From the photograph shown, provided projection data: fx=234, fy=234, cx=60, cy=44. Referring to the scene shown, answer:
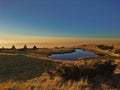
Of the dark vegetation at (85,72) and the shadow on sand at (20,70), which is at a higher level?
the dark vegetation at (85,72)

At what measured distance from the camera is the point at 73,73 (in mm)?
16609

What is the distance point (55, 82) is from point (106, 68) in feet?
14.9

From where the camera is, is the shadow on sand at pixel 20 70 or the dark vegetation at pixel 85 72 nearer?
the dark vegetation at pixel 85 72

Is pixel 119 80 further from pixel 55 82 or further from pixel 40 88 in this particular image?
pixel 40 88

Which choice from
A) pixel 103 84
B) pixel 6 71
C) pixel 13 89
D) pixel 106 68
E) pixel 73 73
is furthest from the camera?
pixel 6 71

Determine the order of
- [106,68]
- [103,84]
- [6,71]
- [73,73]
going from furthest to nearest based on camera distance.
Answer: [6,71], [106,68], [73,73], [103,84]

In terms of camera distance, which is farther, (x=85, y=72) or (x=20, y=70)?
(x=20, y=70)

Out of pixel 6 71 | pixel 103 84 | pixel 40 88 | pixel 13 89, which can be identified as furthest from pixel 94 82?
pixel 6 71

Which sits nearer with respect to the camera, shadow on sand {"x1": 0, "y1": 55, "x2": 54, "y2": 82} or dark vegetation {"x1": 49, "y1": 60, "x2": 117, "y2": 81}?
dark vegetation {"x1": 49, "y1": 60, "x2": 117, "y2": 81}

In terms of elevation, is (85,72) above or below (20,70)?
above

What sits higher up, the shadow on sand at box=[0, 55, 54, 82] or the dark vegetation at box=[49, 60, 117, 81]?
the dark vegetation at box=[49, 60, 117, 81]

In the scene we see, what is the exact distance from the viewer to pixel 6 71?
28297mm

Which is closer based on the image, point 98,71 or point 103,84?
point 103,84

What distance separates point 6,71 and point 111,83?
16.3m
